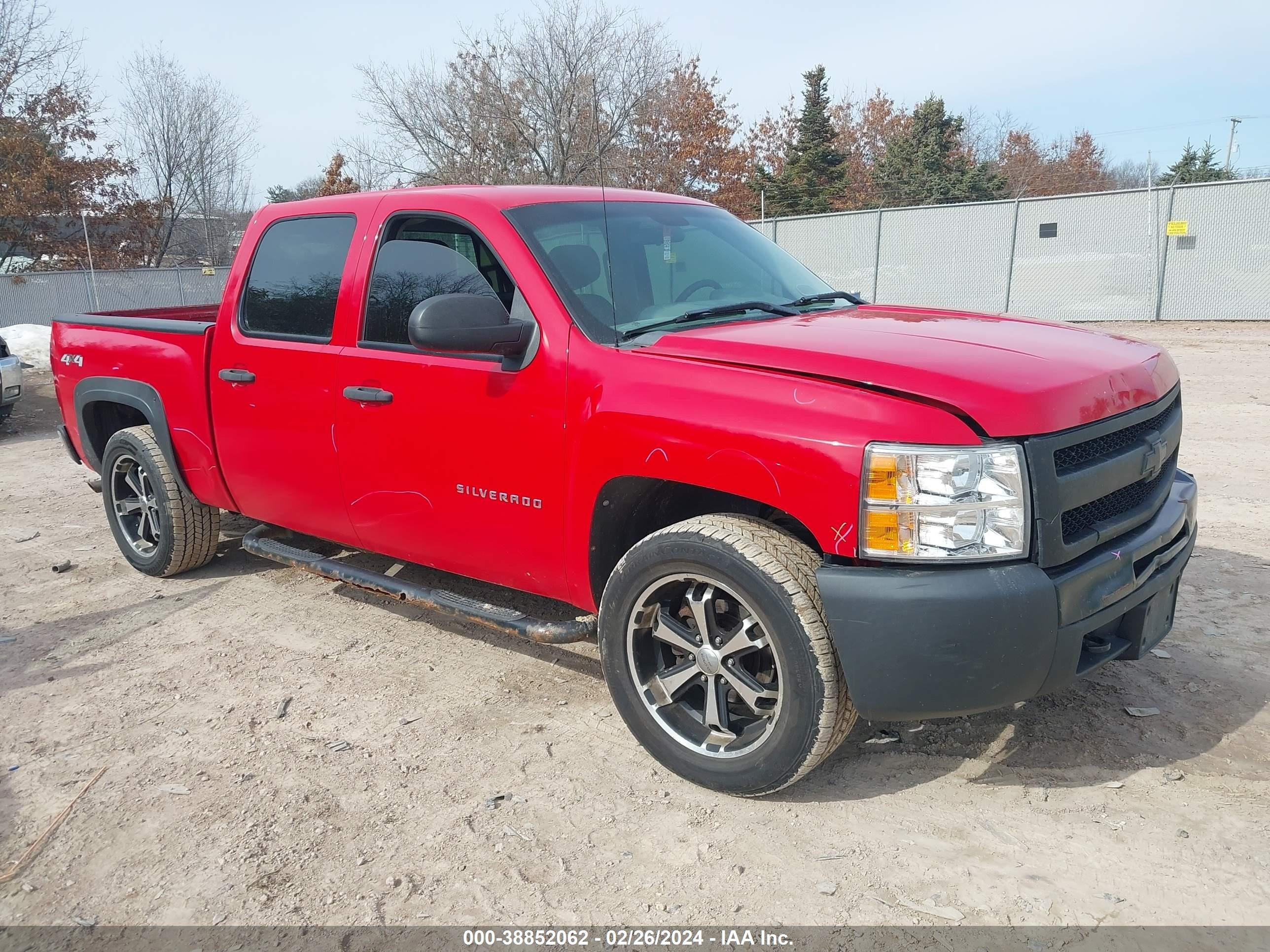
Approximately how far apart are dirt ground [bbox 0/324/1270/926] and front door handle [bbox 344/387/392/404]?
3.89 ft

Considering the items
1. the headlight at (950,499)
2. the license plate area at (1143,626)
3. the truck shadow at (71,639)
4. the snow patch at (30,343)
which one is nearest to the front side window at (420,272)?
the headlight at (950,499)

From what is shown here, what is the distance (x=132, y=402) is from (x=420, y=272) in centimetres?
228

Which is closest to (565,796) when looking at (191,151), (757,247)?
(757,247)

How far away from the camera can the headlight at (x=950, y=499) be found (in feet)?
8.02

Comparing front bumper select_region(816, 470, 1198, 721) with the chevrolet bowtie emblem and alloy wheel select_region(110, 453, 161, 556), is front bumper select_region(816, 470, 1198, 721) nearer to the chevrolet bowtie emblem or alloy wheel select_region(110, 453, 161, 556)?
the chevrolet bowtie emblem

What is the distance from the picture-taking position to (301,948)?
238 cm

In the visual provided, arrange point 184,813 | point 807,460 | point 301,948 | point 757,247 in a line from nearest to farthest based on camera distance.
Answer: point 301,948 < point 807,460 < point 184,813 < point 757,247

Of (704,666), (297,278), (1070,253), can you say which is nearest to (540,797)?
(704,666)

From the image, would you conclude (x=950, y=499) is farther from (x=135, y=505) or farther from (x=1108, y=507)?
(x=135, y=505)

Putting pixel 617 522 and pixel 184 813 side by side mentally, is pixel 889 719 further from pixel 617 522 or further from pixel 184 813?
pixel 184 813

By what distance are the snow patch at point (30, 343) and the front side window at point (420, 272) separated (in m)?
13.4

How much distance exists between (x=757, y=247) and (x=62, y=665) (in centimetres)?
368

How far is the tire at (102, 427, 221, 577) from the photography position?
4.98 m

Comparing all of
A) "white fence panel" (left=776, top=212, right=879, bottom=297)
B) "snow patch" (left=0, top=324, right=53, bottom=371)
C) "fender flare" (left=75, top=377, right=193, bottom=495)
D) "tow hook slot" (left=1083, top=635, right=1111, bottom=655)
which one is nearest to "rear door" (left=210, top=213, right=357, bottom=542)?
"fender flare" (left=75, top=377, right=193, bottom=495)
